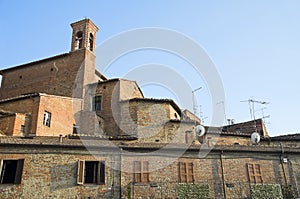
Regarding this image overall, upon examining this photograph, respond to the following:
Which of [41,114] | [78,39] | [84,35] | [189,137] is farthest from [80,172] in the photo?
[78,39]

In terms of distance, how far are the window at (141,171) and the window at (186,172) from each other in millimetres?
2063

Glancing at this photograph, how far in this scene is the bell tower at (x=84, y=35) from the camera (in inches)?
1253

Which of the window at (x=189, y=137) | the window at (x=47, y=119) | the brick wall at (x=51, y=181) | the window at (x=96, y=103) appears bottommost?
the brick wall at (x=51, y=181)

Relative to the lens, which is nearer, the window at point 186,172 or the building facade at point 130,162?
the building facade at point 130,162

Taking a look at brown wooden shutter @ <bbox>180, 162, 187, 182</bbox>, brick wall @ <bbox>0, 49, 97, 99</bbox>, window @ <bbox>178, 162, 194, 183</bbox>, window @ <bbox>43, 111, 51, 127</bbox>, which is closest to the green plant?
window @ <bbox>178, 162, 194, 183</bbox>

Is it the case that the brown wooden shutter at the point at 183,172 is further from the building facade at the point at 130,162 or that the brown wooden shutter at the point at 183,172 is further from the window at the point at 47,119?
the window at the point at 47,119

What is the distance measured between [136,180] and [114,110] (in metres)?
11.9

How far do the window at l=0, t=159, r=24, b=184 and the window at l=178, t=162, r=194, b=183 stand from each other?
914 centimetres

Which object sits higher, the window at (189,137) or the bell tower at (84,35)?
the bell tower at (84,35)

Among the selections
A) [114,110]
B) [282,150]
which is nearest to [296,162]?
[282,150]

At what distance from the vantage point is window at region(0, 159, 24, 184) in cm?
1608

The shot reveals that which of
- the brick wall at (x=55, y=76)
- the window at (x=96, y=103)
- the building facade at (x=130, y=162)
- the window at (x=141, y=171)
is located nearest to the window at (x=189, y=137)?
the building facade at (x=130, y=162)

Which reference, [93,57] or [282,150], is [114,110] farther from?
[282,150]

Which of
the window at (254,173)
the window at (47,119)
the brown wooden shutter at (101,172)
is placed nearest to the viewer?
the brown wooden shutter at (101,172)
